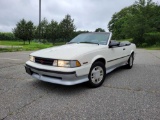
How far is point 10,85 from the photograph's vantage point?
429cm

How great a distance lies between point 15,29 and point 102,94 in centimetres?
3057

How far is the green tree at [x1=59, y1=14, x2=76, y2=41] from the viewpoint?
35.2m

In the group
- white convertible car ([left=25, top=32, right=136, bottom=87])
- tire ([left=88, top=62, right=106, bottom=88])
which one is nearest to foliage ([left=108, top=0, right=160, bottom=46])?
white convertible car ([left=25, top=32, right=136, bottom=87])

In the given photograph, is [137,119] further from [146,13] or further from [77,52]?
[146,13]

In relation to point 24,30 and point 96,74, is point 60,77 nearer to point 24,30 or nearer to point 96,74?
point 96,74

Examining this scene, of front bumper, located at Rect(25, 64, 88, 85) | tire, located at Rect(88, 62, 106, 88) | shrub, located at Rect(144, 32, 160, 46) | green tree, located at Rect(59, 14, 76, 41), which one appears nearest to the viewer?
front bumper, located at Rect(25, 64, 88, 85)

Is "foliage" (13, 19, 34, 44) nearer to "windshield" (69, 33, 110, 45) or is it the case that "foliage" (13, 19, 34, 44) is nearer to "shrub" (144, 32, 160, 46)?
"shrub" (144, 32, 160, 46)

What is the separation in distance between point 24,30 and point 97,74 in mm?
28824

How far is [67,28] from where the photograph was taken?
117 ft

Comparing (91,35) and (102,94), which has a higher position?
(91,35)

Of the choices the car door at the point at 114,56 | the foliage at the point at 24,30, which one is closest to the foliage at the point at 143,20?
the foliage at the point at 24,30

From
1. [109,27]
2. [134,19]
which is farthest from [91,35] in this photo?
[109,27]

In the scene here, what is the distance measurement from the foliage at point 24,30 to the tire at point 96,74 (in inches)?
1116

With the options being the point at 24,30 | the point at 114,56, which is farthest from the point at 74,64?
the point at 24,30
